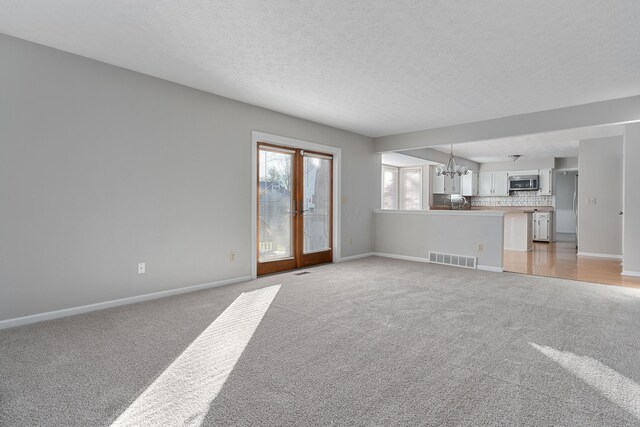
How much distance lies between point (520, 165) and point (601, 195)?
3.28 metres

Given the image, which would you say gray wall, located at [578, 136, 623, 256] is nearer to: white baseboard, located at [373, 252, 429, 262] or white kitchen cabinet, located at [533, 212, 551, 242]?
white kitchen cabinet, located at [533, 212, 551, 242]

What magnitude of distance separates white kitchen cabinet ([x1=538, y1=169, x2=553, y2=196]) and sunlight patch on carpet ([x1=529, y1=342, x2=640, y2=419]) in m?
8.52

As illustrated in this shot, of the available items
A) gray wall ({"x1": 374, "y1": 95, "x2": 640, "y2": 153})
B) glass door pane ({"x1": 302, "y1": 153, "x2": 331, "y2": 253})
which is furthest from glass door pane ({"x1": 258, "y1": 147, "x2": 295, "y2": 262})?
gray wall ({"x1": 374, "y1": 95, "x2": 640, "y2": 153})

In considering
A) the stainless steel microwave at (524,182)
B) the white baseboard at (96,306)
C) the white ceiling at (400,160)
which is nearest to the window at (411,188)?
the white ceiling at (400,160)

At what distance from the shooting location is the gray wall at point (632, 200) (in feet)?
16.3

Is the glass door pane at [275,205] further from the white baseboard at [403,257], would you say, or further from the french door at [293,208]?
the white baseboard at [403,257]

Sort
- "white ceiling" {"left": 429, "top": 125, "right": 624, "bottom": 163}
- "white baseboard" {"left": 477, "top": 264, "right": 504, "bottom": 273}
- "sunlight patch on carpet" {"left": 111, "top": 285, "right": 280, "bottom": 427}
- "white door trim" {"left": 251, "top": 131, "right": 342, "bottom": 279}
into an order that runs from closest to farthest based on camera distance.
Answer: "sunlight patch on carpet" {"left": 111, "top": 285, "right": 280, "bottom": 427} → "white door trim" {"left": 251, "top": 131, "right": 342, "bottom": 279} → "white baseboard" {"left": 477, "top": 264, "right": 504, "bottom": 273} → "white ceiling" {"left": 429, "top": 125, "right": 624, "bottom": 163}

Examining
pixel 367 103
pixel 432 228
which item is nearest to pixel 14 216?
pixel 367 103

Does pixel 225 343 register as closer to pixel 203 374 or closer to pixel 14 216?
pixel 203 374

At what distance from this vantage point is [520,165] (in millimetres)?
9867

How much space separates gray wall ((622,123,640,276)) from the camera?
4.96 meters

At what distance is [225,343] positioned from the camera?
2549 mm

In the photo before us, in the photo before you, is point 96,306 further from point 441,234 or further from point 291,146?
point 441,234

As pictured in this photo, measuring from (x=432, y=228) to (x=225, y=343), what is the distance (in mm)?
4790
